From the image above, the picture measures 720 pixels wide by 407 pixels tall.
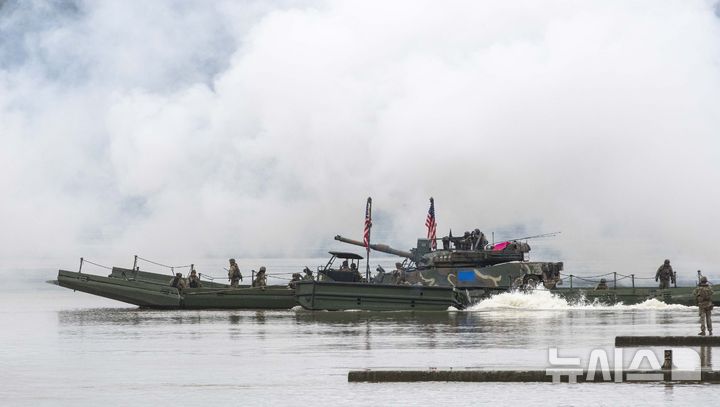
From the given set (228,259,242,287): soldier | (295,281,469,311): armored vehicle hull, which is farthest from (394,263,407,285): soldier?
(228,259,242,287): soldier

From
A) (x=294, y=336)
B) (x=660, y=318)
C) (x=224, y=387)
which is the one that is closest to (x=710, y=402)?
(x=224, y=387)

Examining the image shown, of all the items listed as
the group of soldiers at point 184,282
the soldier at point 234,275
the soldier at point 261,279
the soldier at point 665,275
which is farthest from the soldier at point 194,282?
the soldier at point 665,275

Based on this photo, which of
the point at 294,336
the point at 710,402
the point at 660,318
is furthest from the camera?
the point at 660,318

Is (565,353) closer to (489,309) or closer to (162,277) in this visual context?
(489,309)

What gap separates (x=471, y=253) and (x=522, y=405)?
39.4m

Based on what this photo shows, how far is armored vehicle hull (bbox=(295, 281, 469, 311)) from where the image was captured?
56062 millimetres

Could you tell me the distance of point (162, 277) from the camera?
70.0m

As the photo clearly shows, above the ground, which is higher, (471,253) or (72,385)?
(471,253)

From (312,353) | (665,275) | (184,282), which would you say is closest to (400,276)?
(184,282)

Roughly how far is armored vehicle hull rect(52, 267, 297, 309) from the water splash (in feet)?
31.6

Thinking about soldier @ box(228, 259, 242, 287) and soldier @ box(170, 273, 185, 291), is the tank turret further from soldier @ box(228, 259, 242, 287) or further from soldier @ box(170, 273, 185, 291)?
soldier @ box(170, 273, 185, 291)

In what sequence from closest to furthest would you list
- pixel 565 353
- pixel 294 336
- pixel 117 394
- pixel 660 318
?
pixel 117 394
pixel 565 353
pixel 294 336
pixel 660 318

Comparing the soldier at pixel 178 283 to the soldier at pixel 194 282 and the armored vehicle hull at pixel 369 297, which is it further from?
the armored vehicle hull at pixel 369 297

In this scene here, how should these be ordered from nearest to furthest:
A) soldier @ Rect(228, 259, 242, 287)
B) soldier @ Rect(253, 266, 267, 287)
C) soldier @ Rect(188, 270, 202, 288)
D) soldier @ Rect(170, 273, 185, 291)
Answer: soldier @ Rect(253, 266, 267, 287)
soldier @ Rect(170, 273, 185, 291)
soldier @ Rect(228, 259, 242, 287)
soldier @ Rect(188, 270, 202, 288)
